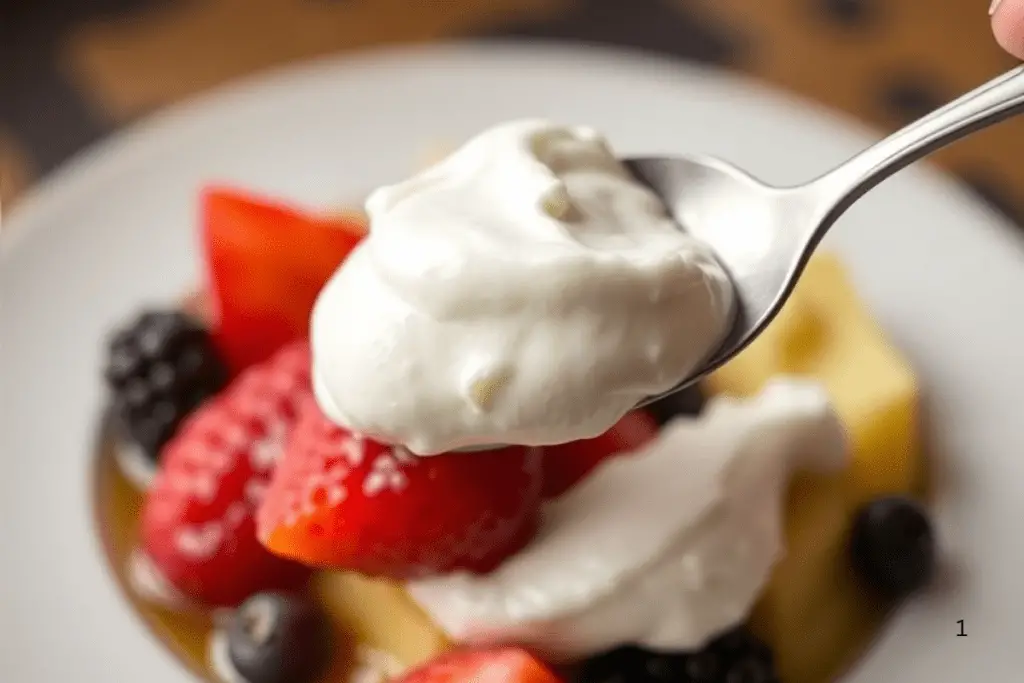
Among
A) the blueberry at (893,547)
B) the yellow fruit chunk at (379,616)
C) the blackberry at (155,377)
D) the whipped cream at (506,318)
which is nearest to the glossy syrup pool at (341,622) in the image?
the yellow fruit chunk at (379,616)

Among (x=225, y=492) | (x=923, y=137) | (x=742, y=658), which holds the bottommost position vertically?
(x=742, y=658)

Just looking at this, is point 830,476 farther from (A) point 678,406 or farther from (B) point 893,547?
(A) point 678,406

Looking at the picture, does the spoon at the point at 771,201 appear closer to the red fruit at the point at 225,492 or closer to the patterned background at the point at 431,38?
the red fruit at the point at 225,492

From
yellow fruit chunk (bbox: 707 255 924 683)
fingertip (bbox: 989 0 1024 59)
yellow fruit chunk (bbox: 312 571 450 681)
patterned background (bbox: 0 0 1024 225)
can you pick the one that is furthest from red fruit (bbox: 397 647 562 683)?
patterned background (bbox: 0 0 1024 225)

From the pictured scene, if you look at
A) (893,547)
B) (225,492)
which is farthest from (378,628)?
(893,547)

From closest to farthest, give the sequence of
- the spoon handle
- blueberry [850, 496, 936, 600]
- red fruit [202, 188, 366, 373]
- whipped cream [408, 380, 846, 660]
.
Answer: the spoon handle
whipped cream [408, 380, 846, 660]
blueberry [850, 496, 936, 600]
red fruit [202, 188, 366, 373]

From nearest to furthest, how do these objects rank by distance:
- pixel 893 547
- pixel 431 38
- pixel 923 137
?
pixel 923 137
pixel 893 547
pixel 431 38

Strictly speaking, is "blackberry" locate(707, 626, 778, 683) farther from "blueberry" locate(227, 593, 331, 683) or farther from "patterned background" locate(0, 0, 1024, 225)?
"patterned background" locate(0, 0, 1024, 225)

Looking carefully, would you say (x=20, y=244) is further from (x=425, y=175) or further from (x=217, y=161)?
(x=425, y=175)
